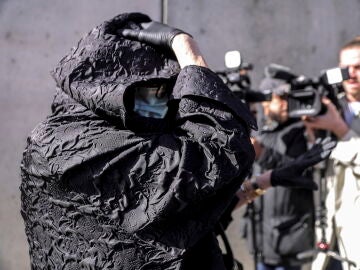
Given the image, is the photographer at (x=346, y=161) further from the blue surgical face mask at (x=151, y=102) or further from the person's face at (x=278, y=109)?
the blue surgical face mask at (x=151, y=102)

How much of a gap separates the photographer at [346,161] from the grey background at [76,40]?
1.12 metres

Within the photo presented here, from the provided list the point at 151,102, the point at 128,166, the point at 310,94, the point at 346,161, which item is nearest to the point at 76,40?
the point at 310,94

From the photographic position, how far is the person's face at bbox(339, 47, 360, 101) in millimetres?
2578

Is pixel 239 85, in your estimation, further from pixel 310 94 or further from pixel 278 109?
pixel 278 109

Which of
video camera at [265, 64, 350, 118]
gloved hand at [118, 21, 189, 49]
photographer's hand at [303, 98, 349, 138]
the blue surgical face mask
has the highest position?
gloved hand at [118, 21, 189, 49]

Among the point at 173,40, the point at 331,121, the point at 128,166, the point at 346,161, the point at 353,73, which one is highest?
the point at 173,40

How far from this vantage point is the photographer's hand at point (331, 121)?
2.49m

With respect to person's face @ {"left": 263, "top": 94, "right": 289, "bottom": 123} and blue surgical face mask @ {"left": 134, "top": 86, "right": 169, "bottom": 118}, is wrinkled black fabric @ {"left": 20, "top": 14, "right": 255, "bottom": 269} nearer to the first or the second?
blue surgical face mask @ {"left": 134, "top": 86, "right": 169, "bottom": 118}

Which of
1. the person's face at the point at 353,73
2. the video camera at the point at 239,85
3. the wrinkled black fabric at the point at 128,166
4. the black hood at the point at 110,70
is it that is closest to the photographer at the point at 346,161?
the person's face at the point at 353,73

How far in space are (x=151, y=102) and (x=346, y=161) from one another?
4.11 ft

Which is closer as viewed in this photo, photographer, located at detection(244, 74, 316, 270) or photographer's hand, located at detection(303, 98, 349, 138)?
photographer's hand, located at detection(303, 98, 349, 138)

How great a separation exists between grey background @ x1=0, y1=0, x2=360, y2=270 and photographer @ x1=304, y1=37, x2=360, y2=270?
1.12 meters

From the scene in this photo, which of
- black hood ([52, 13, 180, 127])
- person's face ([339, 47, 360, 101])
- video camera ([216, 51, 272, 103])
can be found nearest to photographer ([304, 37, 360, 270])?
person's face ([339, 47, 360, 101])

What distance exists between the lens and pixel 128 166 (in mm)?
1196
